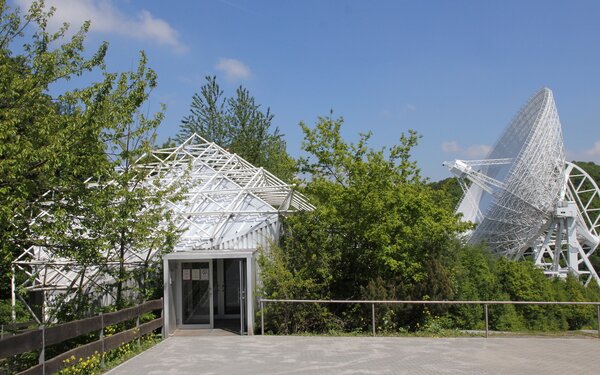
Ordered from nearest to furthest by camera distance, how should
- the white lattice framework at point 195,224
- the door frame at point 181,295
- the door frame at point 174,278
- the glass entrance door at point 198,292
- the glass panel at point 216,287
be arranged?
1. the white lattice framework at point 195,224
2. the door frame at point 174,278
3. the door frame at point 181,295
4. the glass entrance door at point 198,292
5. the glass panel at point 216,287

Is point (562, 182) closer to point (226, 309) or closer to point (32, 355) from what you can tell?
point (226, 309)

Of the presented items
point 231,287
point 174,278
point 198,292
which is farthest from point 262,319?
point 231,287

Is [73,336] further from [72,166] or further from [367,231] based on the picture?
[367,231]

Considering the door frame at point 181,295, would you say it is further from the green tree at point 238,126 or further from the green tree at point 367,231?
the green tree at point 238,126

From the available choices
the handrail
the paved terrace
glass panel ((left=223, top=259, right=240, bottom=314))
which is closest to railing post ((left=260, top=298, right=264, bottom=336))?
the paved terrace

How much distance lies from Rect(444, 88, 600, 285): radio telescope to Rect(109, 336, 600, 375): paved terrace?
1430 cm

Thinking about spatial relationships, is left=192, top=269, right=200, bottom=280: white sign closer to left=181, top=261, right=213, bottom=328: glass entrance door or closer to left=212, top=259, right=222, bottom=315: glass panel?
left=181, top=261, right=213, bottom=328: glass entrance door

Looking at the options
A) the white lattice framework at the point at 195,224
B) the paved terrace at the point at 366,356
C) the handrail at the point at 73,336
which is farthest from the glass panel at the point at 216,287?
the handrail at the point at 73,336

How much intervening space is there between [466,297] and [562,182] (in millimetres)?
18596

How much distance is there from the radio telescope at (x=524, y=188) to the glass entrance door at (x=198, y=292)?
48.0 feet

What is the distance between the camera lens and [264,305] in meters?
15.9

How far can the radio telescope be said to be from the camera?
29.9 m

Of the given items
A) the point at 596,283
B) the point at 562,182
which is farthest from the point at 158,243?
the point at 596,283

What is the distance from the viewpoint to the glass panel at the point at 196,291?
16781mm
